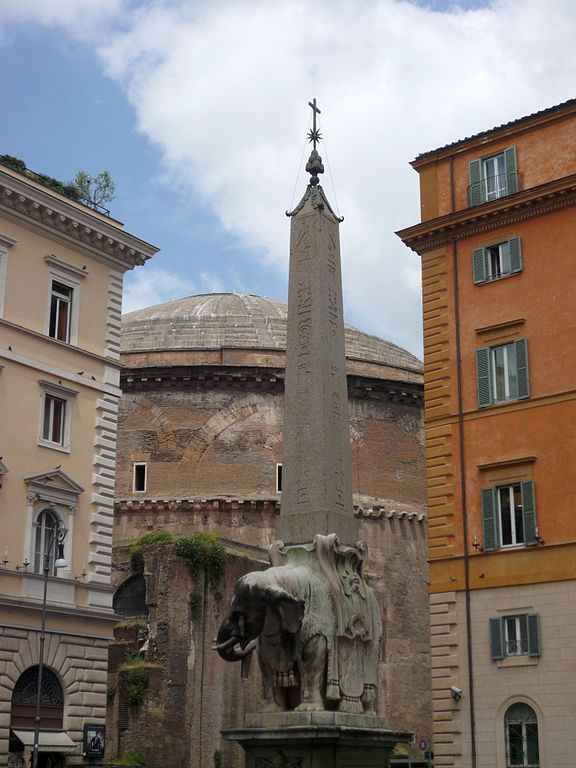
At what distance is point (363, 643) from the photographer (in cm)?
1063

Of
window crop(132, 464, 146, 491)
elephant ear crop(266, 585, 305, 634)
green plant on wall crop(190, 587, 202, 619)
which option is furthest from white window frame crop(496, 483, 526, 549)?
window crop(132, 464, 146, 491)

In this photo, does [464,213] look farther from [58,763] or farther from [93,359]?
[58,763]

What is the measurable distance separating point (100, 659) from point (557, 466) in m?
9.08

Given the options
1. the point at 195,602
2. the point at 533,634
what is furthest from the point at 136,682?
the point at 533,634

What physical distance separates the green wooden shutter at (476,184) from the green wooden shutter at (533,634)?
23.9 feet

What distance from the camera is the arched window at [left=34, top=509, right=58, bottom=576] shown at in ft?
70.4

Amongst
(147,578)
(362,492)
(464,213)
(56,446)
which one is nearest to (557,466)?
(464,213)

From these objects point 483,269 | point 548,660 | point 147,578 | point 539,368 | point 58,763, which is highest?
point 483,269

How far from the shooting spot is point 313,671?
10.1 metres

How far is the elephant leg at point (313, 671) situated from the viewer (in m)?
10.1

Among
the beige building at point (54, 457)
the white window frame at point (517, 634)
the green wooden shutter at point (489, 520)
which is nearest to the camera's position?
the white window frame at point (517, 634)

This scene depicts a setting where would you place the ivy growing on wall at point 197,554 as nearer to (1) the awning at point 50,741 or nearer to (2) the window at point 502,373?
(1) the awning at point 50,741

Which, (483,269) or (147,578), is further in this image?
(147,578)

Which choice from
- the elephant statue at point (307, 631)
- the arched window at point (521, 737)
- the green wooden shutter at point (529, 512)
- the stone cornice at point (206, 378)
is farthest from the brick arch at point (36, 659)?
the stone cornice at point (206, 378)
